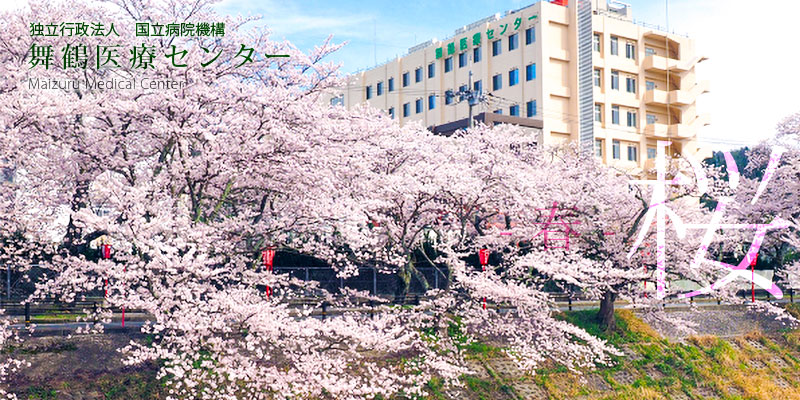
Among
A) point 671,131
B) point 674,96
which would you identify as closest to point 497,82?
point 674,96

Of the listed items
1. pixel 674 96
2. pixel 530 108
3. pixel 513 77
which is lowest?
pixel 530 108

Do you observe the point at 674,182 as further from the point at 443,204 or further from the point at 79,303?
the point at 79,303

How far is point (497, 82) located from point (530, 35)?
4588mm

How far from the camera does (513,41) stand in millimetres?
56594

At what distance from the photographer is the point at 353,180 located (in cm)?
2395

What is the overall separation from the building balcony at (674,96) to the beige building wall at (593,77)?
76 mm

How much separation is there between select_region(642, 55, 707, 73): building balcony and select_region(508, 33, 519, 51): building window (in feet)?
33.0

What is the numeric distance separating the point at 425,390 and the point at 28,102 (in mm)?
14111

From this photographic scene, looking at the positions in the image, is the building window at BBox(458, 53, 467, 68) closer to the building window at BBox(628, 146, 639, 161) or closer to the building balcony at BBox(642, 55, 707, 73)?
the building balcony at BBox(642, 55, 707, 73)

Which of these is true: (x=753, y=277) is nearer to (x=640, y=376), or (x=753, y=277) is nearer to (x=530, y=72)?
(x=640, y=376)

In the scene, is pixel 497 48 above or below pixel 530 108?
above

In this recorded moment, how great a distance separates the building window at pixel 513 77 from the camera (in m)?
56.3

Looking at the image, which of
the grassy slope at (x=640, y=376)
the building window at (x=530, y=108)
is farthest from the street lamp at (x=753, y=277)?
the building window at (x=530, y=108)

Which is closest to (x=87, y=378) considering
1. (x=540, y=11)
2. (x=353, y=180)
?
(x=353, y=180)
